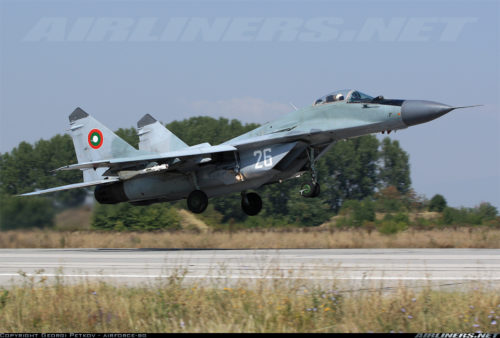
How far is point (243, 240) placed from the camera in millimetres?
21484

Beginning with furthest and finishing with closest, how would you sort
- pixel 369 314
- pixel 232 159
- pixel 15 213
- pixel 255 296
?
pixel 15 213 < pixel 232 159 < pixel 255 296 < pixel 369 314

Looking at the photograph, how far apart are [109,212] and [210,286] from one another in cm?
1561

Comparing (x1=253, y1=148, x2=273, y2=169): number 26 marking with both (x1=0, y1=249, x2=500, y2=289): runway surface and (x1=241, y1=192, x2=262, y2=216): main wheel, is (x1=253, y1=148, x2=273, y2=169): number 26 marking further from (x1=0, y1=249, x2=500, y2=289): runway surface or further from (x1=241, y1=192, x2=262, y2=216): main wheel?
(x1=0, y1=249, x2=500, y2=289): runway surface

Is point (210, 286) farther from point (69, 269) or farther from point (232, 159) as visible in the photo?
point (232, 159)

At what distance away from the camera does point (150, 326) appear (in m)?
7.00

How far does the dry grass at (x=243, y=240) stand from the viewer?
20.0 m

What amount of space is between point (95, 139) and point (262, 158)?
21.3 ft

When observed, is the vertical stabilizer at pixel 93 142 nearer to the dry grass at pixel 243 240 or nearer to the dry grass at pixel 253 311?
the dry grass at pixel 243 240

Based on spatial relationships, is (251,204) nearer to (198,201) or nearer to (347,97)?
(198,201)

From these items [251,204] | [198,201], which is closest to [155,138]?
[198,201]

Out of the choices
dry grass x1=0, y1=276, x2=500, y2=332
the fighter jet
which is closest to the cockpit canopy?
the fighter jet

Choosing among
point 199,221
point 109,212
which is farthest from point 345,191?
point 109,212

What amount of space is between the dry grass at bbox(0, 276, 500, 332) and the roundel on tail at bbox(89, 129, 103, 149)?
46.8 feet

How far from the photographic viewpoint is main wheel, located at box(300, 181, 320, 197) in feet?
60.9
